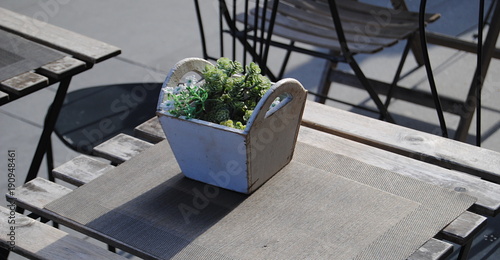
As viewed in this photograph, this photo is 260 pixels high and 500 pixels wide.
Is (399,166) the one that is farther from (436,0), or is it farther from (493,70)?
(436,0)

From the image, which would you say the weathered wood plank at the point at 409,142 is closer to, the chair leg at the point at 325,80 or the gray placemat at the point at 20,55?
the gray placemat at the point at 20,55

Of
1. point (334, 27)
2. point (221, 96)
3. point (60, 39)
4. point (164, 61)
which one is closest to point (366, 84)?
point (334, 27)

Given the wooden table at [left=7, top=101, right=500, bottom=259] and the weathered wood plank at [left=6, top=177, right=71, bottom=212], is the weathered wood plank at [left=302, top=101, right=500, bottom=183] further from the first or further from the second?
the weathered wood plank at [left=6, top=177, right=71, bottom=212]

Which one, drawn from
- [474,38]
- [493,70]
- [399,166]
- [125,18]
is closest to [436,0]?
[474,38]

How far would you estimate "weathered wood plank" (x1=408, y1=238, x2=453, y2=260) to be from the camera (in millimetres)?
1258

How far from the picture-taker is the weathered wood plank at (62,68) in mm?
1889

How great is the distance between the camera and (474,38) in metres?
4.24

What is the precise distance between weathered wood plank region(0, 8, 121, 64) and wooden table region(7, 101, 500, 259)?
346 mm

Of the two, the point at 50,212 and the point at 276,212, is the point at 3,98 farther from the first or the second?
the point at 276,212

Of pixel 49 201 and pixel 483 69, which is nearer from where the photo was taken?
pixel 49 201

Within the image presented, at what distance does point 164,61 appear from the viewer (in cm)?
386

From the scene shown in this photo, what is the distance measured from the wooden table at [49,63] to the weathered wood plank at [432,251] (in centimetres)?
108

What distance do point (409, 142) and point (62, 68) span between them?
37.1 inches

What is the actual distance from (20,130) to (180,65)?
6.58 ft
